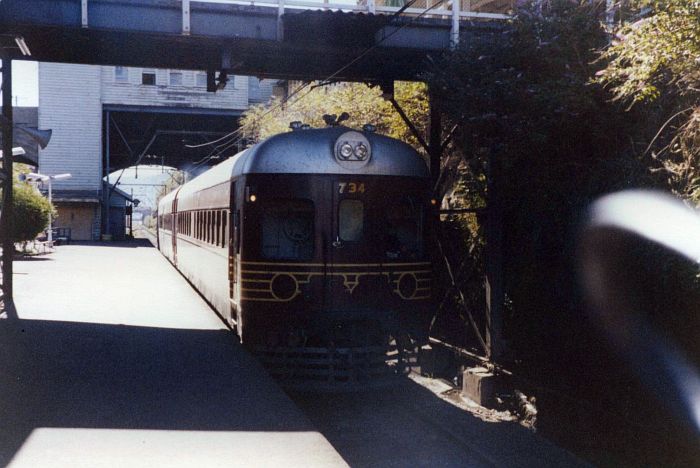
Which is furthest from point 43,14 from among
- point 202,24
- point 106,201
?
point 106,201

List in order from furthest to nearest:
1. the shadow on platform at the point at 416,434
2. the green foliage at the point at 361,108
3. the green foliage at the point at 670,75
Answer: the green foliage at the point at 361,108, the shadow on platform at the point at 416,434, the green foliage at the point at 670,75

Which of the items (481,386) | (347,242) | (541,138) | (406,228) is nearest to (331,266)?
(347,242)

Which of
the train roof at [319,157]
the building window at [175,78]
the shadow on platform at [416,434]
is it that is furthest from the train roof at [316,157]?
the building window at [175,78]

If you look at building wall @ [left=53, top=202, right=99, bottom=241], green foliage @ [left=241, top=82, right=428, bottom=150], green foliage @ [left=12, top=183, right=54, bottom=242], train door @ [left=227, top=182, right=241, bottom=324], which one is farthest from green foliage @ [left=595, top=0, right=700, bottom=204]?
building wall @ [left=53, top=202, right=99, bottom=241]

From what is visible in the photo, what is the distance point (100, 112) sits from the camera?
42594 mm

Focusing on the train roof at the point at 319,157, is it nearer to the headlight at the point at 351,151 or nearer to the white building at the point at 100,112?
the headlight at the point at 351,151

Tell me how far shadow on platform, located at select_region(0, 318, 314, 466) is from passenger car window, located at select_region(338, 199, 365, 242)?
194cm

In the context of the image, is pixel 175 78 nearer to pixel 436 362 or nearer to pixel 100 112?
pixel 100 112

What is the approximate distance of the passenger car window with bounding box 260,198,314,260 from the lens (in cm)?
883

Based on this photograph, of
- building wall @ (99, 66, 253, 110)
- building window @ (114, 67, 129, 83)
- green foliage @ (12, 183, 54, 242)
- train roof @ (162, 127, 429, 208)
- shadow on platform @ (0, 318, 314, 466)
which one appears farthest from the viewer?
building window @ (114, 67, 129, 83)

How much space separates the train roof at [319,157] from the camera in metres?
8.77

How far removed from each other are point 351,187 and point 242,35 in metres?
4.56

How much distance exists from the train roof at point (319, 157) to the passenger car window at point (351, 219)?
15.3 inches

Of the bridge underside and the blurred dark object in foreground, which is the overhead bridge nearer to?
the blurred dark object in foreground
